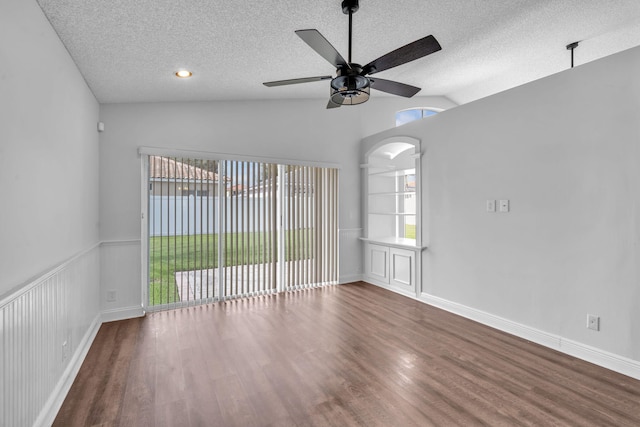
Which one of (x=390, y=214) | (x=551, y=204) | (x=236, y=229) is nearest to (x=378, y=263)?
(x=390, y=214)

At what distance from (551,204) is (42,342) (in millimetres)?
4104

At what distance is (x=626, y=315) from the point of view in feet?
8.39

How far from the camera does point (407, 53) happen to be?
7.22 feet

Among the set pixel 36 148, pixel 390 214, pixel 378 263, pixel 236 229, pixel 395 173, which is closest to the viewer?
pixel 36 148

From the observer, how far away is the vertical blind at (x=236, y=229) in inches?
159

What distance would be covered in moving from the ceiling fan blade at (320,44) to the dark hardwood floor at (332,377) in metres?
2.36

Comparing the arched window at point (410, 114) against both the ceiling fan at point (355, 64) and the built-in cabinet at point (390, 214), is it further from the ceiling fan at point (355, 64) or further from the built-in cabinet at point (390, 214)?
the ceiling fan at point (355, 64)

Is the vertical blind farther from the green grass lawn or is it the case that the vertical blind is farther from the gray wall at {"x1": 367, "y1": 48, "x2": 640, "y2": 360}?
the gray wall at {"x1": 367, "y1": 48, "x2": 640, "y2": 360}

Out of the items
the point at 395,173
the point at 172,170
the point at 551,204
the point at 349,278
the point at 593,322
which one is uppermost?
the point at 395,173

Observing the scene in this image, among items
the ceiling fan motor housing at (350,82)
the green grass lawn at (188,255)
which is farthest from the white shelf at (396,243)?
the ceiling fan motor housing at (350,82)

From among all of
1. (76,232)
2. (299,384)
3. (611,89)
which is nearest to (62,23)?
(76,232)

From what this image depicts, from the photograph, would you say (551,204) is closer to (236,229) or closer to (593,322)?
(593,322)

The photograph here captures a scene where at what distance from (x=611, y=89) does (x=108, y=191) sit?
508 centimetres

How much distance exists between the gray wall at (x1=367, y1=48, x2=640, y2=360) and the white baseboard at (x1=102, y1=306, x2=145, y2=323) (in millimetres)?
3776
